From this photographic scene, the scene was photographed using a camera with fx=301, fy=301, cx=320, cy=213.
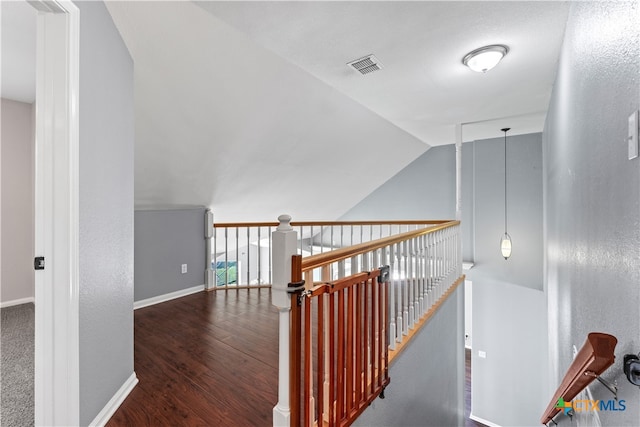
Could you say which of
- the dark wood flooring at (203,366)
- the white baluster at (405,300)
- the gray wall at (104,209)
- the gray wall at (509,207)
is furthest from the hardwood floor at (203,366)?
the gray wall at (509,207)

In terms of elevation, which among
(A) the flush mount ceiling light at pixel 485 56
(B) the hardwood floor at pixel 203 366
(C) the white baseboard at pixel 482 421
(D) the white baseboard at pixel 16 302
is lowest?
(C) the white baseboard at pixel 482 421

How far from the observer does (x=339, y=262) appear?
5.74ft

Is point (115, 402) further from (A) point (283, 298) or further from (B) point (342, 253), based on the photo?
(B) point (342, 253)

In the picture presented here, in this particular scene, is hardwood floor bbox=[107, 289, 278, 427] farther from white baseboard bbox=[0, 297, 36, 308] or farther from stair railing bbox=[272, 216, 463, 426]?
white baseboard bbox=[0, 297, 36, 308]

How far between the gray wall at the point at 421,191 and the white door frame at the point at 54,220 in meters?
5.27

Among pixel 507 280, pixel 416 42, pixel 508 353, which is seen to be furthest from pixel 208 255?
pixel 508 353

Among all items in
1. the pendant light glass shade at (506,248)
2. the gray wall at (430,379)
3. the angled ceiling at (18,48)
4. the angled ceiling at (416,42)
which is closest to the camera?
the angled ceiling at (18,48)

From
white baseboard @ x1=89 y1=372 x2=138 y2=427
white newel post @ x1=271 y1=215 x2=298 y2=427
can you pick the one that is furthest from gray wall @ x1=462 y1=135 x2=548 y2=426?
white baseboard @ x1=89 y1=372 x2=138 y2=427

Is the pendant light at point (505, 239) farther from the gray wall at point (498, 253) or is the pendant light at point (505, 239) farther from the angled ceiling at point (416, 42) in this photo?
the angled ceiling at point (416, 42)

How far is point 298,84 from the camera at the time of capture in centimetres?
313

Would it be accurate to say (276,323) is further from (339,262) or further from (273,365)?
(339,262)

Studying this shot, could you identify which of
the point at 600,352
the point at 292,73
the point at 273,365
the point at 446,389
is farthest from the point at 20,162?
the point at 446,389

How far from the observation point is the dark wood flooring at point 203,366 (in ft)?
5.56

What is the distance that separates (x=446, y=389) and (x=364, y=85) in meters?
3.78
